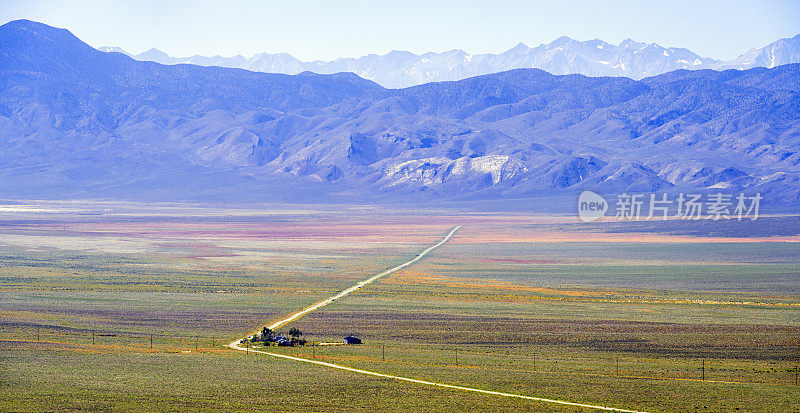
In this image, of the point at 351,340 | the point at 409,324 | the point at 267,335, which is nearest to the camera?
the point at 267,335

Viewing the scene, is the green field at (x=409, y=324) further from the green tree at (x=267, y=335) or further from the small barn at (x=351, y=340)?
the green tree at (x=267, y=335)

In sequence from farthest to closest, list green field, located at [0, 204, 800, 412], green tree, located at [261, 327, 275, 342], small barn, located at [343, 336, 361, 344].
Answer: small barn, located at [343, 336, 361, 344] → green tree, located at [261, 327, 275, 342] → green field, located at [0, 204, 800, 412]

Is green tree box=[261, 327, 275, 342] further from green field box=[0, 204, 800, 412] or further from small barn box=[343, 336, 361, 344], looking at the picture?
small barn box=[343, 336, 361, 344]

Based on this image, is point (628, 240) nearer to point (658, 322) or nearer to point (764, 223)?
point (764, 223)

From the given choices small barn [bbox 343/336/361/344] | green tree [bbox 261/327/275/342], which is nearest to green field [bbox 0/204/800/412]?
small barn [bbox 343/336/361/344]

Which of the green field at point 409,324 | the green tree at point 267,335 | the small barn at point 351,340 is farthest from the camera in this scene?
the small barn at point 351,340

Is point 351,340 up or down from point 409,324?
down

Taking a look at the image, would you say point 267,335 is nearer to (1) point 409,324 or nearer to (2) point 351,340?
(2) point 351,340

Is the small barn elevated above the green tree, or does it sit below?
below

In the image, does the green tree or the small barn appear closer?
the green tree

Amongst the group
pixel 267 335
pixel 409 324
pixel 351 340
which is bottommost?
pixel 351 340

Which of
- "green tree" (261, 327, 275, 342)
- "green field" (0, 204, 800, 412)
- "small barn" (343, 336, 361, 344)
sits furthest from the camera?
"small barn" (343, 336, 361, 344)

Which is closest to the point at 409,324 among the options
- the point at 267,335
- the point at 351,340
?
the point at 351,340

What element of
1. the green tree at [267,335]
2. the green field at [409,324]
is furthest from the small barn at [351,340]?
the green tree at [267,335]
